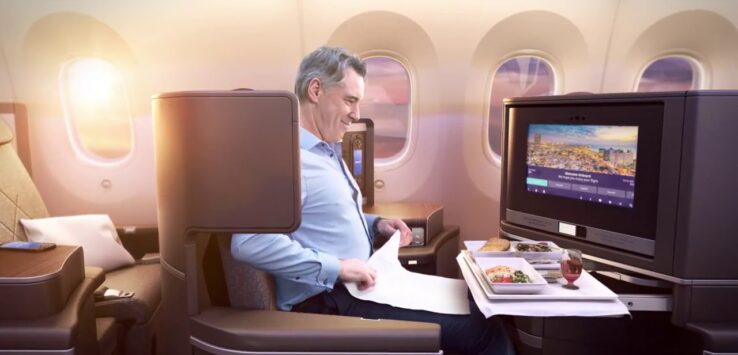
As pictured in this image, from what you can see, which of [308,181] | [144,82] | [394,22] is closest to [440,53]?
[394,22]

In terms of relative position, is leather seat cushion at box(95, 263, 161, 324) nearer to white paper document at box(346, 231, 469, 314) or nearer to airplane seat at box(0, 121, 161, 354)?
airplane seat at box(0, 121, 161, 354)

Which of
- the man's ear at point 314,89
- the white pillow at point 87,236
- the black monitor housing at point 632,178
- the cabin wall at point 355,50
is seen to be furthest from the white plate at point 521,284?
the cabin wall at point 355,50

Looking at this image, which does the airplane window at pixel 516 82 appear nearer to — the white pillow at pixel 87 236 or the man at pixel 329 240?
the man at pixel 329 240

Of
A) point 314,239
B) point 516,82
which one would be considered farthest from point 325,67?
point 516,82

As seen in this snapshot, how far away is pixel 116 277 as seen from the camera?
9.40ft

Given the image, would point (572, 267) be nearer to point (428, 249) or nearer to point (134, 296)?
point (428, 249)

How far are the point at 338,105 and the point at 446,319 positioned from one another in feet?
2.61

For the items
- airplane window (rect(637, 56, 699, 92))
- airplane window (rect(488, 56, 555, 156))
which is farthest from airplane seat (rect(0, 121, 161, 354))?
airplane window (rect(637, 56, 699, 92))

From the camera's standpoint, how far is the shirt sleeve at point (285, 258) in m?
1.39

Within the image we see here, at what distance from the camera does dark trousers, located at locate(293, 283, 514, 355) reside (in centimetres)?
155

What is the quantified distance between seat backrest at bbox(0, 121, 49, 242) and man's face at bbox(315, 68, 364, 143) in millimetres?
1935

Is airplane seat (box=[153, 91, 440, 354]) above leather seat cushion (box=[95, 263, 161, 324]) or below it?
above

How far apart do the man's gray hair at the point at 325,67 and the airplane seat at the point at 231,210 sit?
570mm

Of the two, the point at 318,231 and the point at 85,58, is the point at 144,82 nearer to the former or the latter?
the point at 85,58
